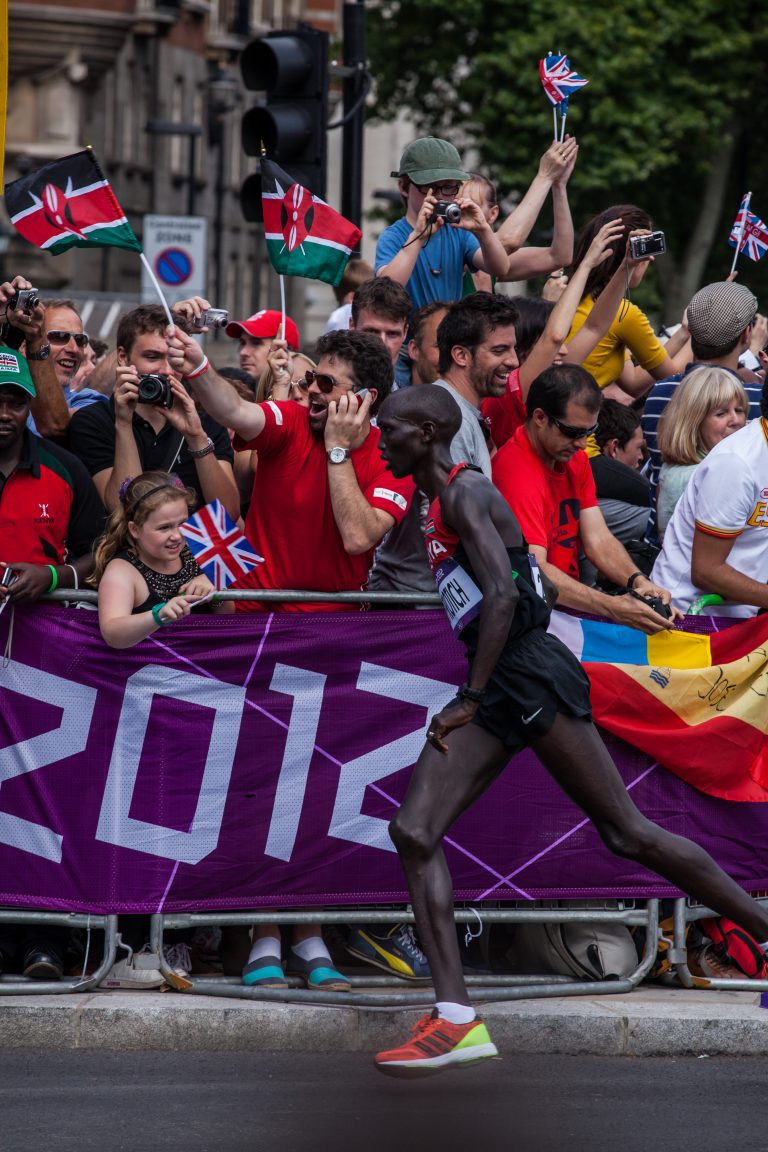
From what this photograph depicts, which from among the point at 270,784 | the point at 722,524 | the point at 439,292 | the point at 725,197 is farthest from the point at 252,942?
the point at 725,197

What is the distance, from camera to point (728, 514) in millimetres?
7477

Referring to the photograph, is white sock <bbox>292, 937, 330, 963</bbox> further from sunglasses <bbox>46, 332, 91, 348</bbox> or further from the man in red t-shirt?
sunglasses <bbox>46, 332, 91, 348</bbox>

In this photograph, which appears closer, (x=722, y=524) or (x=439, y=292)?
(x=722, y=524)

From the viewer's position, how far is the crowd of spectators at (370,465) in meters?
7.21

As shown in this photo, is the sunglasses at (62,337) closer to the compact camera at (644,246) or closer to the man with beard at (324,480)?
the man with beard at (324,480)

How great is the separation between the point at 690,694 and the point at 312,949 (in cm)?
174

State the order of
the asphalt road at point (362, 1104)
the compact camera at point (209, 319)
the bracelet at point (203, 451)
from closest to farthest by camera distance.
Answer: the asphalt road at point (362, 1104) < the compact camera at point (209, 319) < the bracelet at point (203, 451)

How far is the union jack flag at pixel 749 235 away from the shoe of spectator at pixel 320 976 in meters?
4.63

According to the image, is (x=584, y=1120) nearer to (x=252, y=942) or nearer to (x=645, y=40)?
(x=252, y=942)

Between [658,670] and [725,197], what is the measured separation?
34.0 meters

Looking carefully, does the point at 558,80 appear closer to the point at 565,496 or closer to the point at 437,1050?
the point at 565,496

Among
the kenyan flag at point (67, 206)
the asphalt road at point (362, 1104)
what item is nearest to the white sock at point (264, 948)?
the asphalt road at point (362, 1104)

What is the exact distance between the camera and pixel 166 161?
48.1 meters

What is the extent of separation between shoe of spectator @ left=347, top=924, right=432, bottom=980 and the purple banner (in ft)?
→ 0.85
